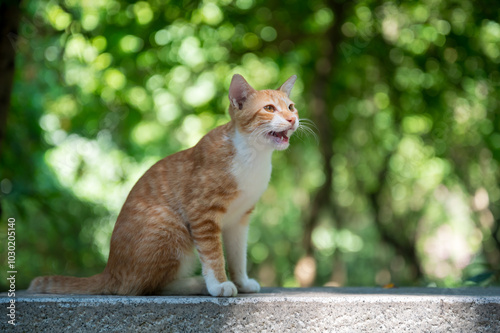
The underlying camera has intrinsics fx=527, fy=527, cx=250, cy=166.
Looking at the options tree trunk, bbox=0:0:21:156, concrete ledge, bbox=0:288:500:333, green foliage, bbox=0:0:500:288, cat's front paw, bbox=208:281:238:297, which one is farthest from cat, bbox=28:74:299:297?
green foliage, bbox=0:0:500:288

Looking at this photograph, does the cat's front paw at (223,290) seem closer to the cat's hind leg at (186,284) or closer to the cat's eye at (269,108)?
the cat's hind leg at (186,284)

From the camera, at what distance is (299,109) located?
19.5 ft

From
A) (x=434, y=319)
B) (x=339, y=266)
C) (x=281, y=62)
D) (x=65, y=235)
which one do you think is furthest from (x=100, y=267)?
(x=434, y=319)

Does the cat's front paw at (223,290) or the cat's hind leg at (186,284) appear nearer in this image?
the cat's front paw at (223,290)

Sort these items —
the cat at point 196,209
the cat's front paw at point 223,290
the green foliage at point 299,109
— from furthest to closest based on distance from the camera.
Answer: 1. the green foliage at point 299,109
2. the cat at point 196,209
3. the cat's front paw at point 223,290

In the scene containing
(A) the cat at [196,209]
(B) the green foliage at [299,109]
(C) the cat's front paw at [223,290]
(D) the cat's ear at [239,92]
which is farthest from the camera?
(B) the green foliage at [299,109]

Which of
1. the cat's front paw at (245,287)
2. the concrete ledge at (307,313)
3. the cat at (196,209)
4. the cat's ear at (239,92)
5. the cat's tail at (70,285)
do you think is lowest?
the concrete ledge at (307,313)

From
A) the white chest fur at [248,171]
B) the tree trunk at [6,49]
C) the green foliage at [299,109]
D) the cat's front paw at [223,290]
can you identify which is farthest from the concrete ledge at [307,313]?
the green foliage at [299,109]

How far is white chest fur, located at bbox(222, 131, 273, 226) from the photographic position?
2609 millimetres

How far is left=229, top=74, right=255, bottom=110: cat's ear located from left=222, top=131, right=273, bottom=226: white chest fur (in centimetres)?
18

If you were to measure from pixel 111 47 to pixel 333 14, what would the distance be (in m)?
2.32

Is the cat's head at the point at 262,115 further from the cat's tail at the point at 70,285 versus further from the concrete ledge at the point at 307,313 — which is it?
the cat's tail at the point at 70,285

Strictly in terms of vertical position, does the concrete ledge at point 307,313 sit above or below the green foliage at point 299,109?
below

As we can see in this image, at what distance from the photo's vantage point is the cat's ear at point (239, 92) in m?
2.77
